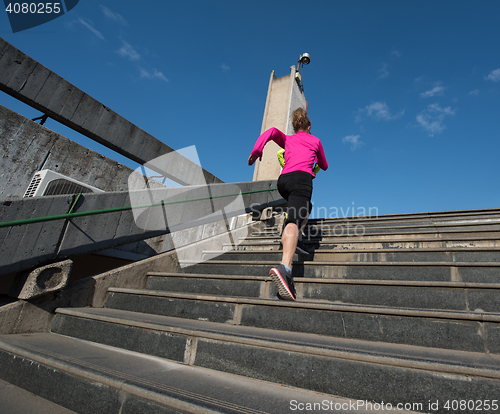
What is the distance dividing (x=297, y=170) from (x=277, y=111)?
7270 mm

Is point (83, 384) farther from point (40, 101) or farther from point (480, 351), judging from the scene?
point (40, 101)

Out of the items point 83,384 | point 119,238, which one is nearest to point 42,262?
point 119,238

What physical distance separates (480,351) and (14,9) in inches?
262

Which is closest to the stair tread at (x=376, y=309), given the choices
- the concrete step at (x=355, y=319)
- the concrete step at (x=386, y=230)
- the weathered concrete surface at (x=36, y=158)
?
the concrete step at (x=355, y=319)

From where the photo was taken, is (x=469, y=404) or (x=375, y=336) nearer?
(x=469, y=404)

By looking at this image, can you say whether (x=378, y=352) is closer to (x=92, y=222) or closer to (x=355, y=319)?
(x=355, y=319)

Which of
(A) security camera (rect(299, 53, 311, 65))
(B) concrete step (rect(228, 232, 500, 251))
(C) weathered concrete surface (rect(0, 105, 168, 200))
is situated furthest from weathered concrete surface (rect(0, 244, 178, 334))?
(A) security camera (rect(299, 53, 311, 65))

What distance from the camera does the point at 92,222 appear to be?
9.91 ft

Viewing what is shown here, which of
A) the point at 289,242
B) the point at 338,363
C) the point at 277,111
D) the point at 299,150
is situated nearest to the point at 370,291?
the point at 289,242

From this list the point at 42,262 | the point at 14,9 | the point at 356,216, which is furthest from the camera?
the point at 356,216

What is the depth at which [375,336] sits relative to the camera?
1.83 m

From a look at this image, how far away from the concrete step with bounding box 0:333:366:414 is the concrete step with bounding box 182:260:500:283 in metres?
1.59

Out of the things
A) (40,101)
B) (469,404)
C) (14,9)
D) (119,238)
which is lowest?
(469,404)

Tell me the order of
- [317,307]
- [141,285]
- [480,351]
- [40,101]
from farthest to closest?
[40,101], [141,285], [317,307], [480,351]
